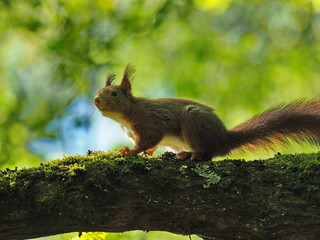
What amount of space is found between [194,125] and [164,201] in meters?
1.43

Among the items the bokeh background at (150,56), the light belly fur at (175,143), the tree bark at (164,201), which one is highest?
the bokeh background at (150,56)

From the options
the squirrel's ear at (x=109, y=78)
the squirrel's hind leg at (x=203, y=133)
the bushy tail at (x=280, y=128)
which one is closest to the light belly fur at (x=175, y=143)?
the squirrel's hind leg at (x=203, y=133)

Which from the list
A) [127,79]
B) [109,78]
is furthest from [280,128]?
[109,78]

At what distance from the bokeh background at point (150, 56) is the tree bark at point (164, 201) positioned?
11.1 feet

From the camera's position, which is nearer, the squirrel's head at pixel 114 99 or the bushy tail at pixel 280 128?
the bushy tail at pixel 280 128

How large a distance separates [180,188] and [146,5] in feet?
15.4

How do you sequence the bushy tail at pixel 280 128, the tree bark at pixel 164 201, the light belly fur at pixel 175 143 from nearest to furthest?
the tree bark at pixel 164 201
the bushy tail at pixel 280 128
the light belly fur at pixel 175 143

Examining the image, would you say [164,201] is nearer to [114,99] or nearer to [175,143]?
[175,143]

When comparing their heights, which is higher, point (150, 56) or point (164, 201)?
point (150, 56)

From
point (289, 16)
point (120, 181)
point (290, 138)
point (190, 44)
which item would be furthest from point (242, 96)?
point (120, 181)

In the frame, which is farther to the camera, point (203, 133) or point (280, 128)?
point (203, 133)

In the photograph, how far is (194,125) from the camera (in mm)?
4145

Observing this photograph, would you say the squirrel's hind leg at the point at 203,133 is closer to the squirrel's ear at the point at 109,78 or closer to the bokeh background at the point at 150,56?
the squirrel's ear at the point at 109,78

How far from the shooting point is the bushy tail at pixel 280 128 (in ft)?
12.6
